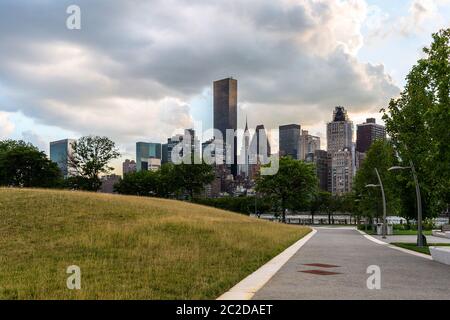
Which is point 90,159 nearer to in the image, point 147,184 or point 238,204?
point 147,184

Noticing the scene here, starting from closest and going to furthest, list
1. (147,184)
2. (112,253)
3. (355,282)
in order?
1. (355,282)
2. (112,253)
3. (147,184)

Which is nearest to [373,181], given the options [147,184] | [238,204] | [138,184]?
[147,184]

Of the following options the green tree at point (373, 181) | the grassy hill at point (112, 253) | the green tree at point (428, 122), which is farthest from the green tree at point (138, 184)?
the green tree at point (428, 122)

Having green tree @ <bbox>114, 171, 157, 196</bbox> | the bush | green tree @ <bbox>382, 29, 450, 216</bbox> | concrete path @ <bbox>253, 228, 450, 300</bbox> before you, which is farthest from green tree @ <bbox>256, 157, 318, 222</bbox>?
concrete path @ <bbox>253, 228, 450, 300</bbox>

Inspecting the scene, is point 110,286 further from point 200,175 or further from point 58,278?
point 200,175

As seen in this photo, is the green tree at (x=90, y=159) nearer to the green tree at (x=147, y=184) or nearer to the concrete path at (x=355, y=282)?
the green tree at (x=147, y=184)

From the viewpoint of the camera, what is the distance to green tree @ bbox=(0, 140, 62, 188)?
3661 inches

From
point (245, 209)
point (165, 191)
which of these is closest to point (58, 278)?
point (165, 191)

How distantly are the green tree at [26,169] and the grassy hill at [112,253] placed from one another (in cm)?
6041

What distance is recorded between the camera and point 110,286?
12.2 meters

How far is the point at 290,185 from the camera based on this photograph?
95562 millimetres

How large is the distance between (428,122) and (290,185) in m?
75.2

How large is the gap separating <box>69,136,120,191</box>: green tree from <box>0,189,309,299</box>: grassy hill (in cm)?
6230

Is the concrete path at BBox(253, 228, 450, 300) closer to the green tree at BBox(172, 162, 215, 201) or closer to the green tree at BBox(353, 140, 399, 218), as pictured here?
the green tree at BBox(353, 140, 399, 218)
